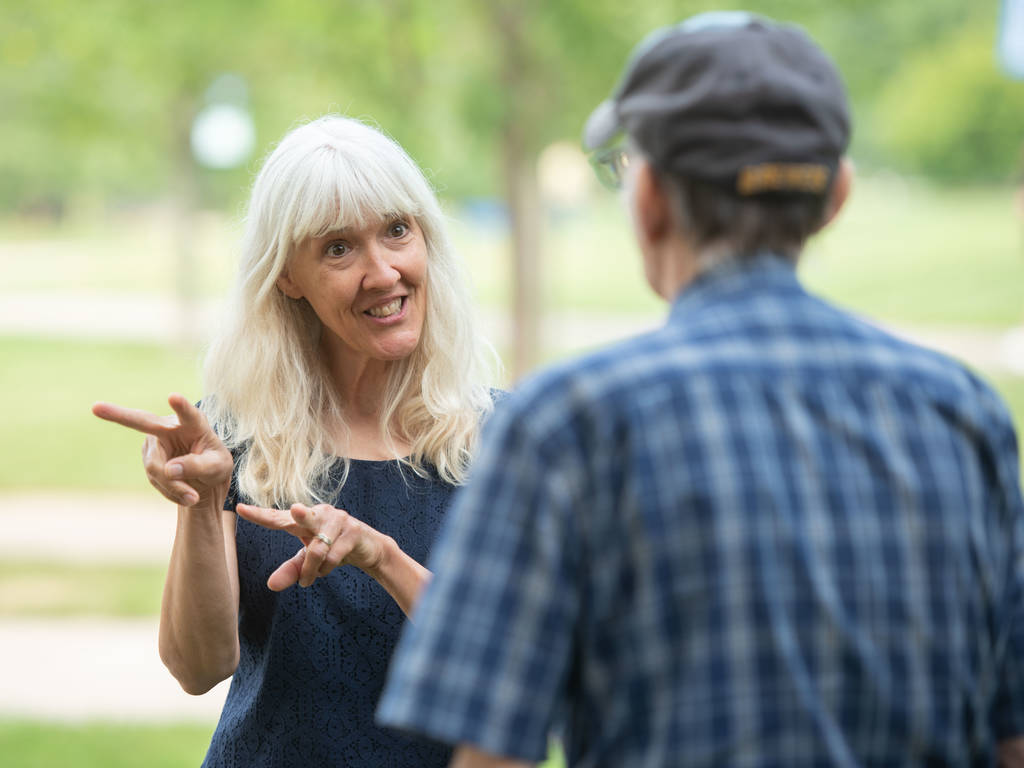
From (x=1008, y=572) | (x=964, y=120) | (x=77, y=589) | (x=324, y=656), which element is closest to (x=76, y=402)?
(x=77, y=589)

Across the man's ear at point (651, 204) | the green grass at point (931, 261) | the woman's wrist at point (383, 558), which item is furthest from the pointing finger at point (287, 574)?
the green grass at point (931, 261)

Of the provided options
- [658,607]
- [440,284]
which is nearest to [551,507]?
[658,607]

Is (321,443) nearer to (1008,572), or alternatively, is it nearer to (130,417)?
(130,417)

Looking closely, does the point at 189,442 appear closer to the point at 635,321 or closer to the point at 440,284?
the point at 440,284

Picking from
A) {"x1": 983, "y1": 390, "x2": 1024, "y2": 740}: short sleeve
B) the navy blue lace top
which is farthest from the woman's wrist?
{"x1": 983, "y1": 390, "x2": 1024, "y2": 740}: short sleeve

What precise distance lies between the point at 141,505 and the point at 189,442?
361 inches

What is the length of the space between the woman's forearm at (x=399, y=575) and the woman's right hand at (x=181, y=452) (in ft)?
1.04

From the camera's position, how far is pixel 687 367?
1343 mm

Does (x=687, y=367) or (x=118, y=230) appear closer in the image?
(x=687, y=367)

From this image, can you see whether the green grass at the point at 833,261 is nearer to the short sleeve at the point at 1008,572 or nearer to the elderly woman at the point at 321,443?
the elderly woman at the point at 321,443

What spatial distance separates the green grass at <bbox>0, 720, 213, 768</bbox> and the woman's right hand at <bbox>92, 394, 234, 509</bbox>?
319 centimetres

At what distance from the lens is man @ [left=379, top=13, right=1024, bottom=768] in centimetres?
131

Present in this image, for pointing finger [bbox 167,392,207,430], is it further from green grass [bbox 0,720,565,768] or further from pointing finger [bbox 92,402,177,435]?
green grass [bbox 0,720,565,768]

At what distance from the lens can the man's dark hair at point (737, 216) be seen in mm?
1409
